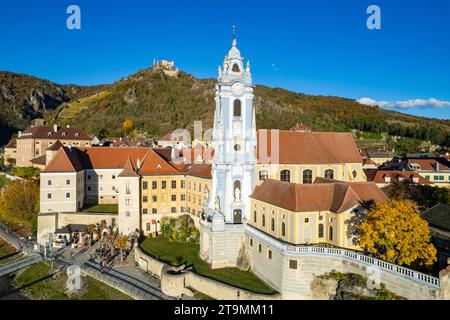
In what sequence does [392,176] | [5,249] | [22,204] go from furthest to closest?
[392,176] < [22,204] < [5,249]

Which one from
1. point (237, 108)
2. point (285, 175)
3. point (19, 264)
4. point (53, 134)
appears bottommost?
point (19, 264)

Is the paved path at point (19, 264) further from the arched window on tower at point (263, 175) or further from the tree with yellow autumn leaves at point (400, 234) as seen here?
the tree with yellow autumn leaves at point (400, 234)

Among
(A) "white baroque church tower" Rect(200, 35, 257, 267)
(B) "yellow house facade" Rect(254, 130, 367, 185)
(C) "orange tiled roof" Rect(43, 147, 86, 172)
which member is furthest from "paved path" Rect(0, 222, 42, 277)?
(B) "yellow house facade" Rect(254, 130, 367, 185)

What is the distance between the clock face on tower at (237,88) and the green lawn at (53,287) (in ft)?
77.3

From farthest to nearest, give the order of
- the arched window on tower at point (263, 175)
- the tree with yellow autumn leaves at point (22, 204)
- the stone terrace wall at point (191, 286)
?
1. the tree with yellow autumn leaves at point (22, 204)
2. the arched window on tower at point (263, 175)
3. the stone terrace wall at point (191, 286)

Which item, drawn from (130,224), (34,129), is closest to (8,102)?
(34,129)

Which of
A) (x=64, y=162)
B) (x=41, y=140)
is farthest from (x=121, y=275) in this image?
(x=41, y=140)

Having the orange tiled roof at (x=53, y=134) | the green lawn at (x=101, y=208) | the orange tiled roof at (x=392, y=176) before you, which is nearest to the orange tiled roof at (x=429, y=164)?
the orange tiled roof at (x=392, y=176)

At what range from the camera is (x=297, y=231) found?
33594mm

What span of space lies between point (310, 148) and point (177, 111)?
118 meters

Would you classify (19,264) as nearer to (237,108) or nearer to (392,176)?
(237,108)

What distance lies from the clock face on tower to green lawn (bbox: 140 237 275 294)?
61.4 feet

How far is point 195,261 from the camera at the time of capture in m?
40.7

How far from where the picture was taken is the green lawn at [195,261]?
34.8 m
